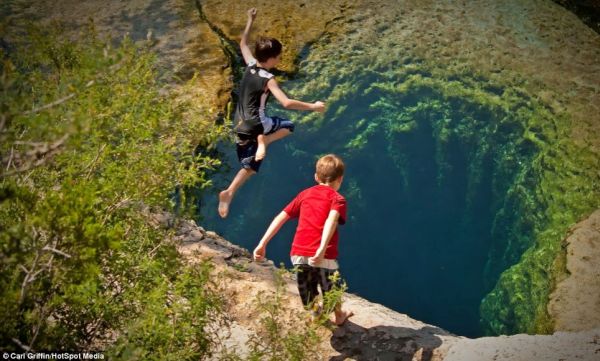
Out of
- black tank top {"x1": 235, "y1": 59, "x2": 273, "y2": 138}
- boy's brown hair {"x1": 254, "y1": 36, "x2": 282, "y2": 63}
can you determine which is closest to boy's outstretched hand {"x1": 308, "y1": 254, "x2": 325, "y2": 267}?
black tank top {"x1": 235, "y1": 59, "x2": 273, "y2": 138}

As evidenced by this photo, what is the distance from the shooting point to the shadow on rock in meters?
3.87

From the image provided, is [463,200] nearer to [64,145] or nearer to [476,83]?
[476,83]

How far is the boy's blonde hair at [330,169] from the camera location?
3.78 metres

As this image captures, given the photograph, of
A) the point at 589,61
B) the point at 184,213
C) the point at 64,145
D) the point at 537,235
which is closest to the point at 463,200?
the point at 537,235

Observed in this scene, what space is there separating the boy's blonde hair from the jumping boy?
0.57m

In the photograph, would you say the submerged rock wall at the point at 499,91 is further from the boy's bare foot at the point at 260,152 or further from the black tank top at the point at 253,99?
the boy's bare foot at the point at 260,152

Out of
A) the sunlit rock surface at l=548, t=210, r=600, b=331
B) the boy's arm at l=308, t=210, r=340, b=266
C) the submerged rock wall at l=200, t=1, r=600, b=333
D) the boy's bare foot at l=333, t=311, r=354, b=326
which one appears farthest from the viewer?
the submerged rock wall at l=200, t=1, r=600, b=333

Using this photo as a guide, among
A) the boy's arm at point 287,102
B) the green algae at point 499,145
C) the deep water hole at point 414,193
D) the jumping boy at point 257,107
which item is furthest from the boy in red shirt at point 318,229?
the green algae at point 499,145

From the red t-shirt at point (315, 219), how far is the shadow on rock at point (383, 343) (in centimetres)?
75

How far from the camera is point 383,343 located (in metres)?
3.98

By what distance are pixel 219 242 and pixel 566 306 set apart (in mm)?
3136

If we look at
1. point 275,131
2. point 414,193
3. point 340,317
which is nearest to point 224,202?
point 275,131

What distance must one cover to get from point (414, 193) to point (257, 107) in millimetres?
3417

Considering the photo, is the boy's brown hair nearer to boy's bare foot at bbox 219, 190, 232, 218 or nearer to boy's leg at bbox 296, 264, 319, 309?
boy's bare foot at bbox 219, 190, 232, 218
